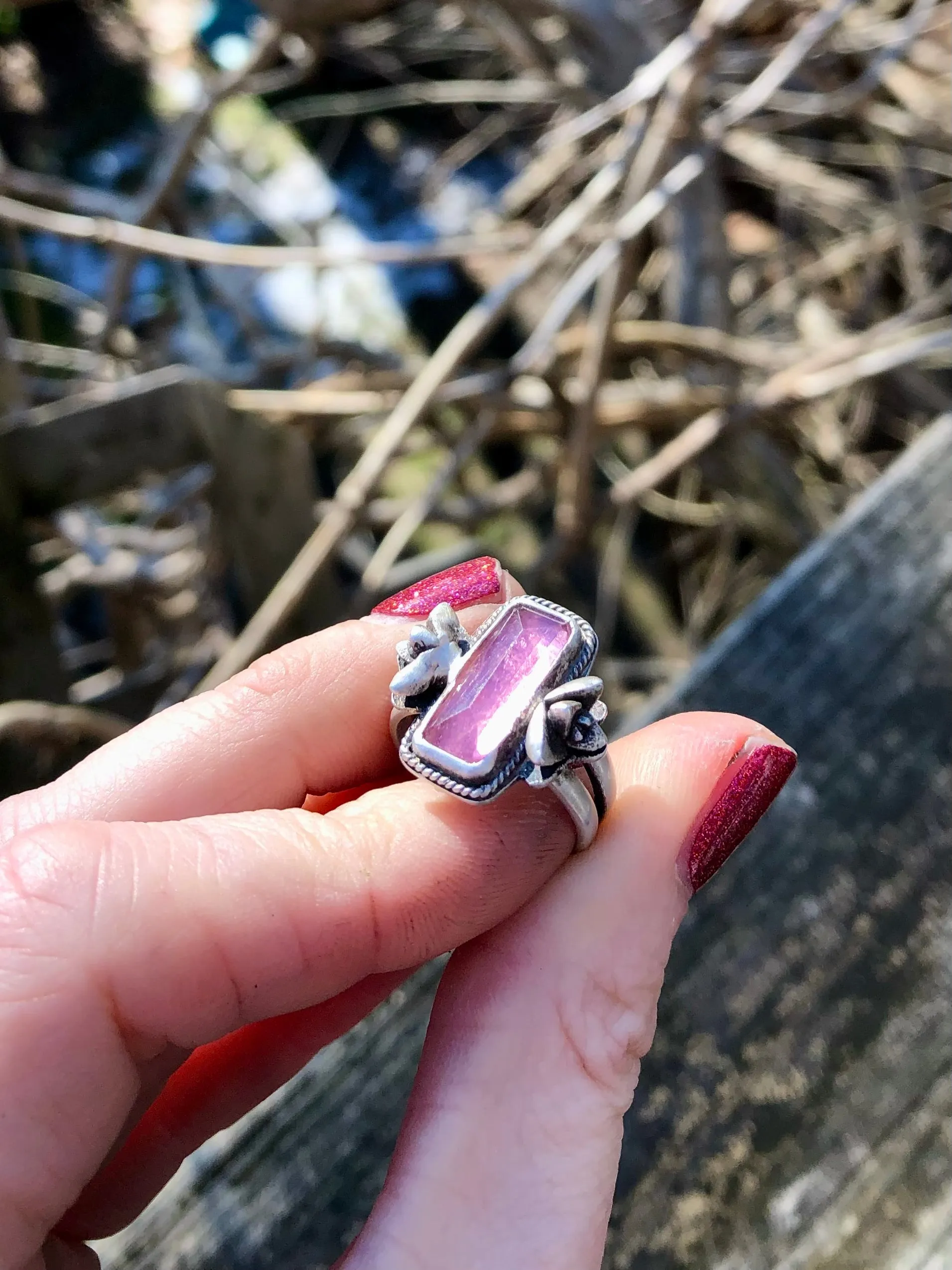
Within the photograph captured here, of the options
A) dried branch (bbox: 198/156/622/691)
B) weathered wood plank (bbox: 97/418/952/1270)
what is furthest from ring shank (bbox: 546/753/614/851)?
dried branch (bbox: 198/156/622/691)

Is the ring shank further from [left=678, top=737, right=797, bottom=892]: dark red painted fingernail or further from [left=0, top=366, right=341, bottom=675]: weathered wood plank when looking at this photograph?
[left=0, top=366, right=341, bottom=675]: weathered wood plank

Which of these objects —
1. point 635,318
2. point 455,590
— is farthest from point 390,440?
point 635,318

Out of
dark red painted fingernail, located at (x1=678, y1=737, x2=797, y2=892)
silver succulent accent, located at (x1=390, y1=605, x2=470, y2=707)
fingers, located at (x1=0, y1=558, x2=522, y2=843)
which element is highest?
silver succulent accent, located at (x1=390, y1=605, x2=470, y2=707)

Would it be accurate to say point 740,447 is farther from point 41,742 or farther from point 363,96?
point 363,96

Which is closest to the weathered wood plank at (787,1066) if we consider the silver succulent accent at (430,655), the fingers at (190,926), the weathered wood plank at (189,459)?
the fingers at (190,926)

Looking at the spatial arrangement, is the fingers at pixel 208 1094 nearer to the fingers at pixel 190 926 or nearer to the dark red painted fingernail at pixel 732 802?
the fingers at pixel 190 926

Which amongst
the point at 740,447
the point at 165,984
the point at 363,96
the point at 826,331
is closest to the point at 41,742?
the point at 165,984
